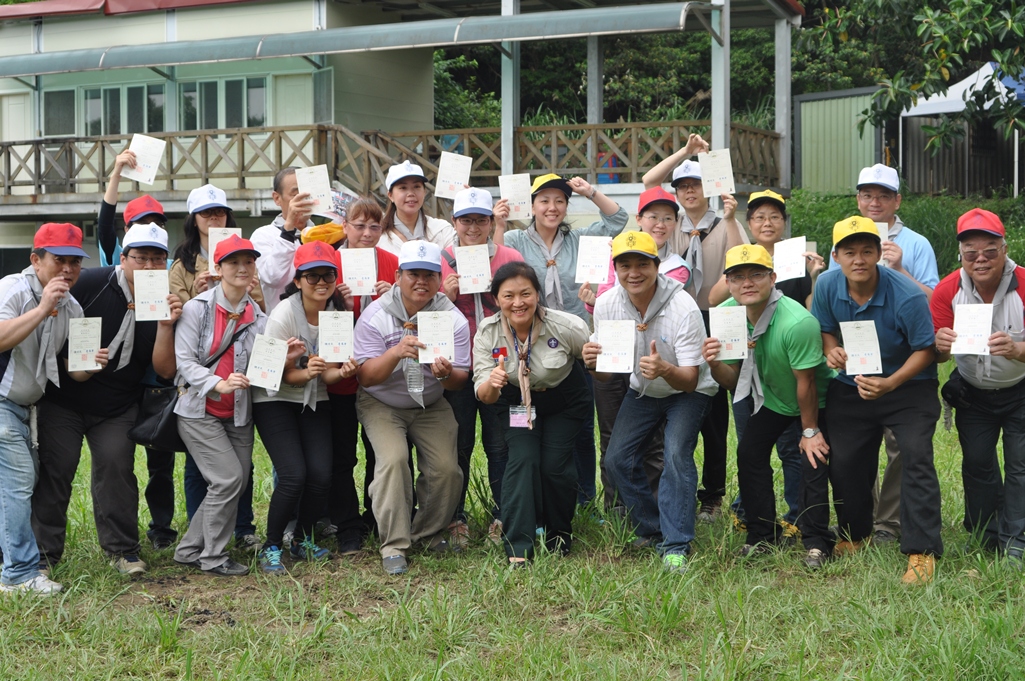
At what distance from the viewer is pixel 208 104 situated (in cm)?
2047

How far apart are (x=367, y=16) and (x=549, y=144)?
4.70 meters

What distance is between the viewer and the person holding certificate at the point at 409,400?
6.02 m

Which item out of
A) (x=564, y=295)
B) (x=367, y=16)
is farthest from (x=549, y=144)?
(x=564, y=295)

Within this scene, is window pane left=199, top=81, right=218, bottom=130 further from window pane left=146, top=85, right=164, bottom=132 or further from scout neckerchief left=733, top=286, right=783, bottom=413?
scout neckerchief left=733, top=286, right=783, bottom=413

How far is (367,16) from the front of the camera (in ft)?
65.4

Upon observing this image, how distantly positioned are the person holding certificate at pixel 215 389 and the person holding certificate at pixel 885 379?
9.49 ft

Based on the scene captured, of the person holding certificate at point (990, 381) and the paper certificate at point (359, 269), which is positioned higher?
the paper certificate at point (359, 269)

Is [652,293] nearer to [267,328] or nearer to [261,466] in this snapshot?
[267,328]

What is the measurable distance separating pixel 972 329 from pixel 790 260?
1089 millimetres

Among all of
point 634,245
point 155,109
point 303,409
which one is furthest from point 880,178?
point 155,109

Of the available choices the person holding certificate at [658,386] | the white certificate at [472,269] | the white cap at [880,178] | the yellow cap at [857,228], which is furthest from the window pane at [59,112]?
the yellow cap at [857,228]

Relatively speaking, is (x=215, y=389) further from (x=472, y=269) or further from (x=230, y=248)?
(x=472, y=269)

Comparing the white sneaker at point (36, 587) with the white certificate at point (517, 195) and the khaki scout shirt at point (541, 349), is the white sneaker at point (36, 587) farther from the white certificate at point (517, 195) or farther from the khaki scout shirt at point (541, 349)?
the white certificate at point (517, 195)

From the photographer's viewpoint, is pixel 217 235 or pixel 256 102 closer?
pixel 217 235
